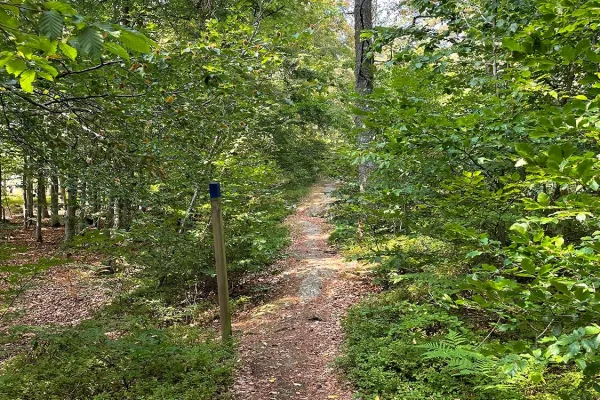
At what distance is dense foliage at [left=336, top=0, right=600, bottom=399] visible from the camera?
5.42ft

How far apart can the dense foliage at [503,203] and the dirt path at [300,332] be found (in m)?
0.49

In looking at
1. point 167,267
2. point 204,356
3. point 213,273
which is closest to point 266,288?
point 213,273

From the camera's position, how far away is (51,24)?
4.50 ft

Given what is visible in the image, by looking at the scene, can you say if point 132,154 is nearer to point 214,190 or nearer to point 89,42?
point 214,190

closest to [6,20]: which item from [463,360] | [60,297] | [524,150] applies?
[524,150]

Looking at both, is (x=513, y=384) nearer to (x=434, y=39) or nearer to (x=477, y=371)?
(x=477, y=371)

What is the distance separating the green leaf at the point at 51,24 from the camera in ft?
4.46

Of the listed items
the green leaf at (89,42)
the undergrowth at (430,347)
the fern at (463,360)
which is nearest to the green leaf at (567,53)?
the undergrowth at (430,347)

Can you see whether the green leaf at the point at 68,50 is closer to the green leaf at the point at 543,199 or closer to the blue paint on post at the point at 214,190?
the green leaf at the point at 543,199

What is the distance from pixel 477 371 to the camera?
3.48 meters

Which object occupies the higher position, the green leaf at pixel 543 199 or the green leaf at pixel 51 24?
the green leaf at pixel 51 24

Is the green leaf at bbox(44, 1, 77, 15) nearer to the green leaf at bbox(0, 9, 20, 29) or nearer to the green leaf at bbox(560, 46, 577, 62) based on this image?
the green leaf at bbox(0, 9, 20, 29)

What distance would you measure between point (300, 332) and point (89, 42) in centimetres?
573

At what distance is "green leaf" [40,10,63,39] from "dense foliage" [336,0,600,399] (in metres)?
1.86
